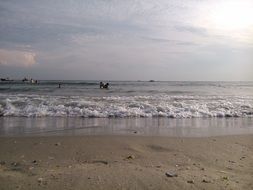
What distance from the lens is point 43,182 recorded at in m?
4.46

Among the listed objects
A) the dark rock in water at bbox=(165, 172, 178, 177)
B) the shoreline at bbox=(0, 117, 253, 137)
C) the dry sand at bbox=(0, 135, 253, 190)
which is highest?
the dark rock in water at bbox=(165, 172, 178, 177)

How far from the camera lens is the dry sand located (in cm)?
448

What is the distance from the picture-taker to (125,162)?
19.2 ft

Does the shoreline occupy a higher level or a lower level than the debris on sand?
lower

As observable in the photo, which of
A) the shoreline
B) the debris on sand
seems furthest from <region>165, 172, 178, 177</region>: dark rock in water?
the shoreline

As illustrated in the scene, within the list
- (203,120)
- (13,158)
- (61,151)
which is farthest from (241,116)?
(13,158)

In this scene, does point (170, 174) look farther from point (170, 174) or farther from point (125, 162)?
point (125, 162)

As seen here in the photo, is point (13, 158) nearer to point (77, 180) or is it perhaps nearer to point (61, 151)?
point (61, 151)

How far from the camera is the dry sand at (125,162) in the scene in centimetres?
448

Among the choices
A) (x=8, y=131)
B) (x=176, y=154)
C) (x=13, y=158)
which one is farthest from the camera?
(x=8, y=131)

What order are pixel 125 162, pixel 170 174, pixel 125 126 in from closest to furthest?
pixel 170 174 → pixel 125 162 → pixel 125 126

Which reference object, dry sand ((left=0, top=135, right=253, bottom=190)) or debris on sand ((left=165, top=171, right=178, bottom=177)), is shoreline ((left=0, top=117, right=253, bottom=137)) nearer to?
dry sand ((left=0, top=135, right=253, bottom=190))

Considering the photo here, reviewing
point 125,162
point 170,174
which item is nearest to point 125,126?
point 125,162

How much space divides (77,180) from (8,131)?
5893 millimetres
